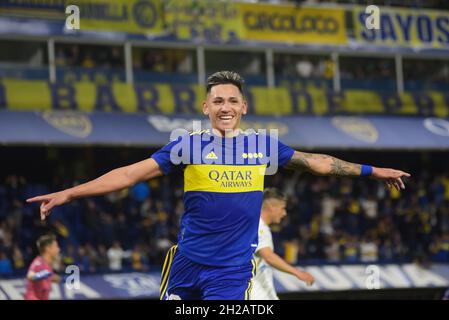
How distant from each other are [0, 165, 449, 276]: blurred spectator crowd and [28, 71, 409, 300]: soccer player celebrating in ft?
40.3

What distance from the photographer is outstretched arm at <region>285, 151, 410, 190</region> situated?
6.92 meters

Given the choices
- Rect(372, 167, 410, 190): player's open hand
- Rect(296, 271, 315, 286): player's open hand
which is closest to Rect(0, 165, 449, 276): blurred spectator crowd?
Rect(296, 271, 315, 286): player's open hand

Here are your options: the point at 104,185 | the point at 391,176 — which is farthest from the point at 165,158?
the point at 391,176

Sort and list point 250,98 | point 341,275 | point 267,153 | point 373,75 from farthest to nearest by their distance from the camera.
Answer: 1. point 373,75
2. point 250,98
3. point 341,275
4. point 267,153

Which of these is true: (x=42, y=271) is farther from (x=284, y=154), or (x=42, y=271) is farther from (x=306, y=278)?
(x=284, y=154)

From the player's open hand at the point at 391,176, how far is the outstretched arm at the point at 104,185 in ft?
4.82

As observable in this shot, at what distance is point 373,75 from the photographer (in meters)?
28.8

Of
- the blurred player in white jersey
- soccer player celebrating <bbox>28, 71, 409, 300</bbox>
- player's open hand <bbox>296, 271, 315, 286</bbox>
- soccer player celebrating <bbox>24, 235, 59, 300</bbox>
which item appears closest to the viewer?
soccer player celebrating <bbox>28, 71, 409, 300</bbox>

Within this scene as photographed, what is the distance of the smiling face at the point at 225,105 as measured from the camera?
677 centimetres

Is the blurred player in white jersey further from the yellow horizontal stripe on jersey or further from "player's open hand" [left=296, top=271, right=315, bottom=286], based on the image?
the yellow horizontal stripe on jersey

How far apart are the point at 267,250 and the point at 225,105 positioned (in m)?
4.50

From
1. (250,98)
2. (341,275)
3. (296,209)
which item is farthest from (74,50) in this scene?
(341,275)
